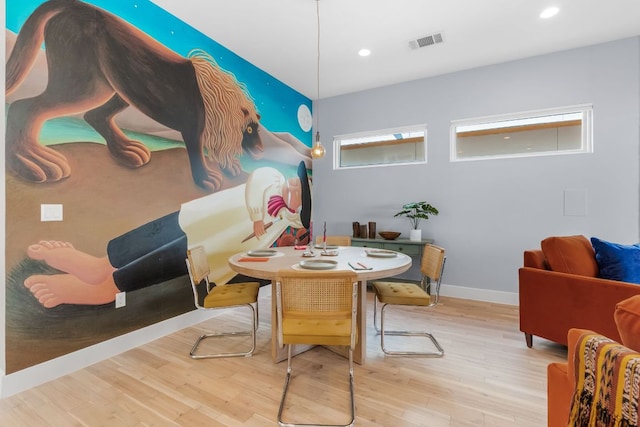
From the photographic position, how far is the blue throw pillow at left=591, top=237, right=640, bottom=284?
83.4 inches

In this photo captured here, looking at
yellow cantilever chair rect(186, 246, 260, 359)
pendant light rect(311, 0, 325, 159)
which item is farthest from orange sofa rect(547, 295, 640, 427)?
pendant light rect(311, 0, 325, 159)

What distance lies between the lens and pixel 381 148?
4680 millimetres

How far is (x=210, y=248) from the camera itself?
10.7ft

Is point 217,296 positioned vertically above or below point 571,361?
below

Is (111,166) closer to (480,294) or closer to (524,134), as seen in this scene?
(480,294)

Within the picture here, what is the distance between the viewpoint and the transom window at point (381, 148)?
4.39 metres

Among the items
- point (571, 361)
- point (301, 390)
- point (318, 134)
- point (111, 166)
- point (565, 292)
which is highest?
point (318, 134)

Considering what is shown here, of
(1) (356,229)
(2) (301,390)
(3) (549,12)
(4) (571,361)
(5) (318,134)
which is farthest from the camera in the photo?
(1) (356,229)

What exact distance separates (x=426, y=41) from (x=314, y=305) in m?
3.21

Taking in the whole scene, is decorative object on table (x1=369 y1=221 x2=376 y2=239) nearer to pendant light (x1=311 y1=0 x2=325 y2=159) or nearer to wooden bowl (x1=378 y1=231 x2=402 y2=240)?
wooden bowl (x1=378 y1=231 x2=402 y2=240)

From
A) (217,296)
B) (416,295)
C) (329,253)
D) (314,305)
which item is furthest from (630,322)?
(217,296)

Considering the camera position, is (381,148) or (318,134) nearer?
(318,134)

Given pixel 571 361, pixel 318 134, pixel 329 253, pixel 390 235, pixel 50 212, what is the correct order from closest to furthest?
pixel 571 361 → pixel 50 212 → pixel 329 253 → pixel 318 134 → pixel 390 235

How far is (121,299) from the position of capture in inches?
97.6
